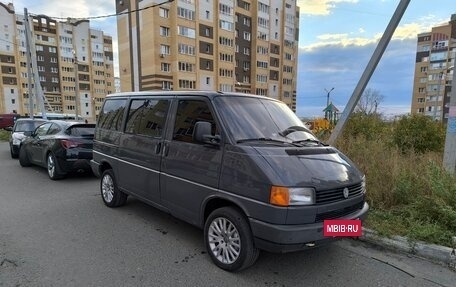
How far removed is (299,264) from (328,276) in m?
0.37

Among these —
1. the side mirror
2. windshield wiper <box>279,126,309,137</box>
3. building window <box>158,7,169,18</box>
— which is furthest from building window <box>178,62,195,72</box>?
the side mirror

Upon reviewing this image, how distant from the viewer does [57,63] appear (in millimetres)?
79312

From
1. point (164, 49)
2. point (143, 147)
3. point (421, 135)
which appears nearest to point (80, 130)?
point (143, 147)

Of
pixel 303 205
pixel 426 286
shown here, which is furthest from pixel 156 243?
pixel 426 286

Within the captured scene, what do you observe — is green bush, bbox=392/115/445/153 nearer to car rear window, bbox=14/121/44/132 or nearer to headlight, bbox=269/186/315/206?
headlight, bbox=269/186/315/206

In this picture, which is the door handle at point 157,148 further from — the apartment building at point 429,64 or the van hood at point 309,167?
the apartment building at point 429,64

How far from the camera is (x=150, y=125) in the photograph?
4.70 metres

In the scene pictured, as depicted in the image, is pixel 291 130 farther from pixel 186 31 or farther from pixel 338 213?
pixel 186 31

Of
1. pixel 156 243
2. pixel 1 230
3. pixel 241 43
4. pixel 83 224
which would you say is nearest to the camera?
pixel 156 243

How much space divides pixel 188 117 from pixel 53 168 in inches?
220

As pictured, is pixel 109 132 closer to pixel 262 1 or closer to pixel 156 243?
pixel 156 243

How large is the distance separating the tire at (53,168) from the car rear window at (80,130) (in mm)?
747

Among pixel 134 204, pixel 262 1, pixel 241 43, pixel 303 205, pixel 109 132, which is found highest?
pixel 262 1

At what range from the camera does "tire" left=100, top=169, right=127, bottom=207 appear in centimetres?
558
